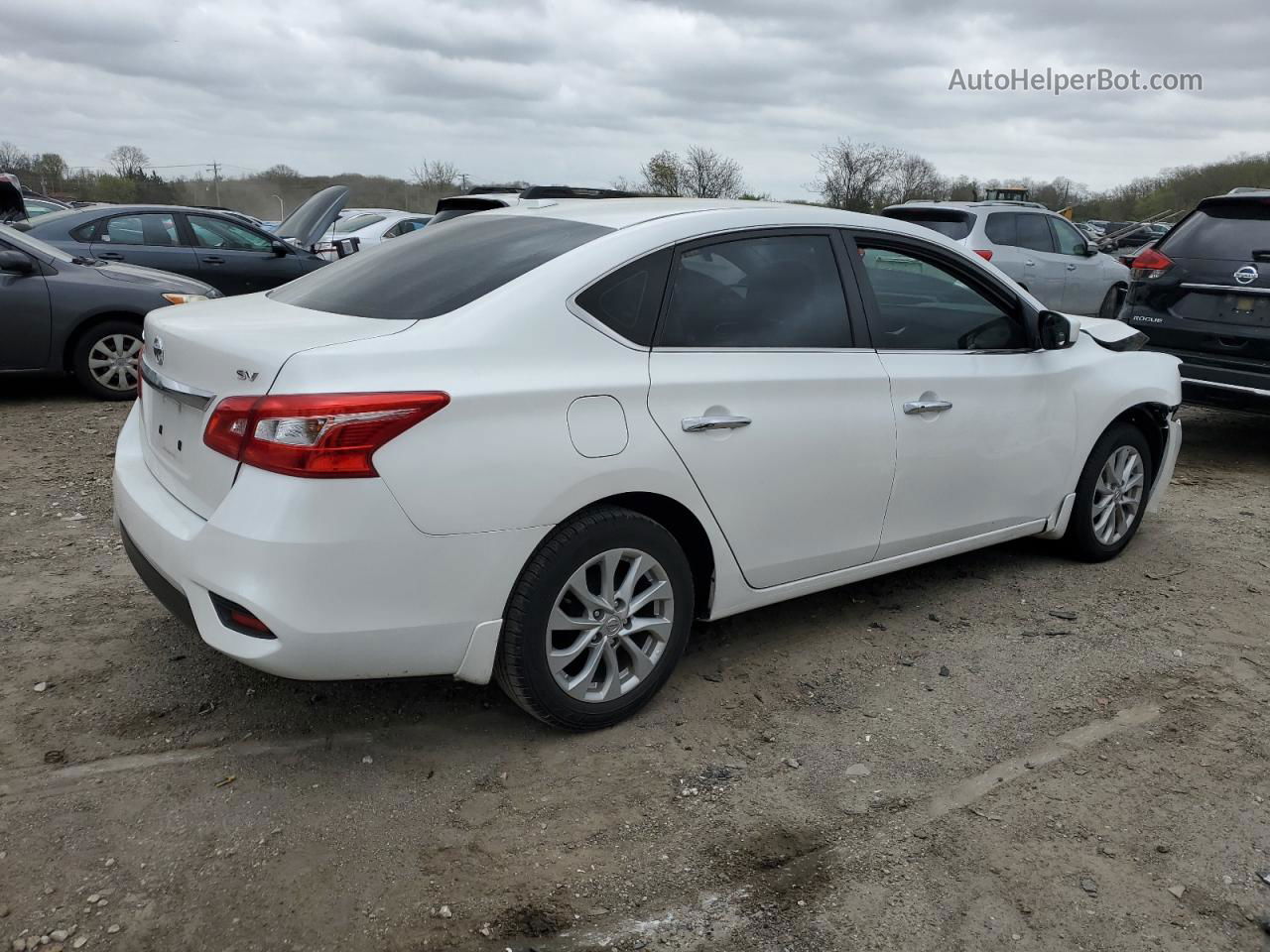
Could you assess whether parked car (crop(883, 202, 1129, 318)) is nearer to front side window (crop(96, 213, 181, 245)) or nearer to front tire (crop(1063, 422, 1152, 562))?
front tire (crop(1063, 422, 1152, 562))

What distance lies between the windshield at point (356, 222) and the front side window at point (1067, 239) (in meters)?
9.67

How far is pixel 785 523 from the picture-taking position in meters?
3.56

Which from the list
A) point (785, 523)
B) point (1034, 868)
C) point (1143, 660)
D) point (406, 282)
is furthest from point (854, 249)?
point (1034, 868)

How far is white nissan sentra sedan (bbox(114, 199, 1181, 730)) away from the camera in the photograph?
107 inches

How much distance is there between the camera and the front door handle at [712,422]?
3.22 m

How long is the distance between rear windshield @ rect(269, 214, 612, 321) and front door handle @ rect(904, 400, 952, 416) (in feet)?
4.33

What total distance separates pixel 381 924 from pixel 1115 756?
2.27 m

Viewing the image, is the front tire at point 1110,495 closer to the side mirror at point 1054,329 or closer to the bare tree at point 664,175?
the side mirror at point 1054,329

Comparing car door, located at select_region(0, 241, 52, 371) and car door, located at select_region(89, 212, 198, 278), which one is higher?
car door, located at select_region(89, 212, 198, 278)

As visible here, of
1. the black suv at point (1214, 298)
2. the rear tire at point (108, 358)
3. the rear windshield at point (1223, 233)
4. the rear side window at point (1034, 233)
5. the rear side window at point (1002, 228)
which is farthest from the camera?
the rear side window at point (1034, 233)

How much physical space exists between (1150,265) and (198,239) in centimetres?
864

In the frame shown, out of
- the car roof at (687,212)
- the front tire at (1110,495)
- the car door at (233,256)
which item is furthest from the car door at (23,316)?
the front tire at (1110,495)

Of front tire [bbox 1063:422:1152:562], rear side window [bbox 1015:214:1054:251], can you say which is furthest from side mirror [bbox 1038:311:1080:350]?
rear side window [bbox 1015:214:1054:251]

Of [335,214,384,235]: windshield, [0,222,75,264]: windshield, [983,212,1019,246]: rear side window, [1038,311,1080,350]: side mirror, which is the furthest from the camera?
[335,214,384,235]: windshield
